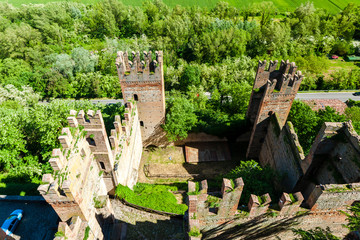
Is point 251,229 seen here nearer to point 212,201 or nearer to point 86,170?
point 212,201

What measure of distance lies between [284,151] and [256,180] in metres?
5.35

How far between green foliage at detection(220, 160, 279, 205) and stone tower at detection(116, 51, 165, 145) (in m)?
13.5

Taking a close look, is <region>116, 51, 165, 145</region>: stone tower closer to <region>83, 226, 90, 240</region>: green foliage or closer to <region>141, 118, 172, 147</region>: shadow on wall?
<region>141, 118, 172, 147</region>: shadow on wall

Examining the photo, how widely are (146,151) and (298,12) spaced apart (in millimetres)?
64414

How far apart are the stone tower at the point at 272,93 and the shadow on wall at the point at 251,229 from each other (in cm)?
1297

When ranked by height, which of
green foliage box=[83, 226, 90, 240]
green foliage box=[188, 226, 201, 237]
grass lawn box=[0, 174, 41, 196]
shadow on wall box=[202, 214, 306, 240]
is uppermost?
green foliage box=[188, 226, 201, 237]

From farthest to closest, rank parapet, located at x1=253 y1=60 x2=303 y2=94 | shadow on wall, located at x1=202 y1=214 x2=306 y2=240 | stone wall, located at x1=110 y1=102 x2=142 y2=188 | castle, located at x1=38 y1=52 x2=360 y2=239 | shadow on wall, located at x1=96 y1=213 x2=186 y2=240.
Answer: parapet, located at x1=253 y1=60 x2=303 y2=94 < stone wall, located at x1=110 y1=102 x2=142 y2=188 < shadow on wall, located at x1=96 y1=213 x2=186 y2=240 < shadow on wall, located at x1=202 y1=214 x2=306 y2=240 < castle, located at x1=38 y1=52 x2=360 y2=239

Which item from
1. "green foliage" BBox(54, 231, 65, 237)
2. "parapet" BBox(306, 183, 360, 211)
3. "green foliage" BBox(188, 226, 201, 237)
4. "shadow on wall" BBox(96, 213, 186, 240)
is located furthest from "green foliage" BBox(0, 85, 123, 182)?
"parapet" BBox(306, 183, 360, 211)

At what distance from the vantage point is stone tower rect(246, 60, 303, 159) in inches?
944

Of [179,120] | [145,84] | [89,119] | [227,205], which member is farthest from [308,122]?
[89,119]

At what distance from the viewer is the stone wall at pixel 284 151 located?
21.6 meters

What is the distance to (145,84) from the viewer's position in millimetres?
27359

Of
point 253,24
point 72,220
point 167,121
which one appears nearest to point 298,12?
point 253,24

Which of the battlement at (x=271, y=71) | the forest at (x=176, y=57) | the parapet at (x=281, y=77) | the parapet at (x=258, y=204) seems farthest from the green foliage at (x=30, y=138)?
the parapet at (x=258, y=204)
